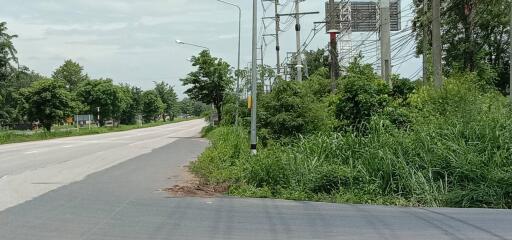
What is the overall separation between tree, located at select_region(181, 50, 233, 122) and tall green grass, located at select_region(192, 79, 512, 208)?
119ft

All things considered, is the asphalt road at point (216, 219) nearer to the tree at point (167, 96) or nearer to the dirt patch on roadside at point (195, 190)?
the dirt patch on roadside at point (195, 190)

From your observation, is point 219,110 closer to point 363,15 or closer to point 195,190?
point 363,15

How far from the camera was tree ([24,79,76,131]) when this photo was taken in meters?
51.5

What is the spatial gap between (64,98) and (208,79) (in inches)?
544

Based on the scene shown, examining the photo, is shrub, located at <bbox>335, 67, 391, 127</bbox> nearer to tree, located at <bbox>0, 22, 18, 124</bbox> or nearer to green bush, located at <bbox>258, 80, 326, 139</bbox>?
green bush, located at <bbox>258, 80, 326, 139</bbox>

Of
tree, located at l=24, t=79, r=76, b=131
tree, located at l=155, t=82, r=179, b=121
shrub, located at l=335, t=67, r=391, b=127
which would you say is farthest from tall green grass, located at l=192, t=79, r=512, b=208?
tree, located at l=155, t=82, r=179, b=121

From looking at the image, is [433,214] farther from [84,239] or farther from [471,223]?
[84,239]

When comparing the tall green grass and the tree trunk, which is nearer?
the tall green grass

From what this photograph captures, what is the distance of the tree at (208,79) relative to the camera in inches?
1970

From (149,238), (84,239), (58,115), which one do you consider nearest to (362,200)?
(149,238)

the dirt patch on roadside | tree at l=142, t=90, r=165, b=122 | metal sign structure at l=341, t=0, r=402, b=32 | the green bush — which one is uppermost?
metal sign structure at l=341, t=0, r=402, b=32

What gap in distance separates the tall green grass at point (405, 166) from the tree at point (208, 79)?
119ft

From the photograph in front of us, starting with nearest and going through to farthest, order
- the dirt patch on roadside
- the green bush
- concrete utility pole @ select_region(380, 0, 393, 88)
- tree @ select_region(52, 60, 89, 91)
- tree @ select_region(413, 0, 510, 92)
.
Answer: the dirt patch on roadside
concrete utility pole @ select_region(380, 0, 393, 88)
the green bush
tree @ select_region(413, 0, 510, 92)
tree @ select_region(52, 60, 89, 91)

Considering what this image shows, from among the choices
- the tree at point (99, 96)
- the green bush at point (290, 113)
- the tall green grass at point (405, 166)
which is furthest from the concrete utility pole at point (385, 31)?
the tree at point (99, 96)
